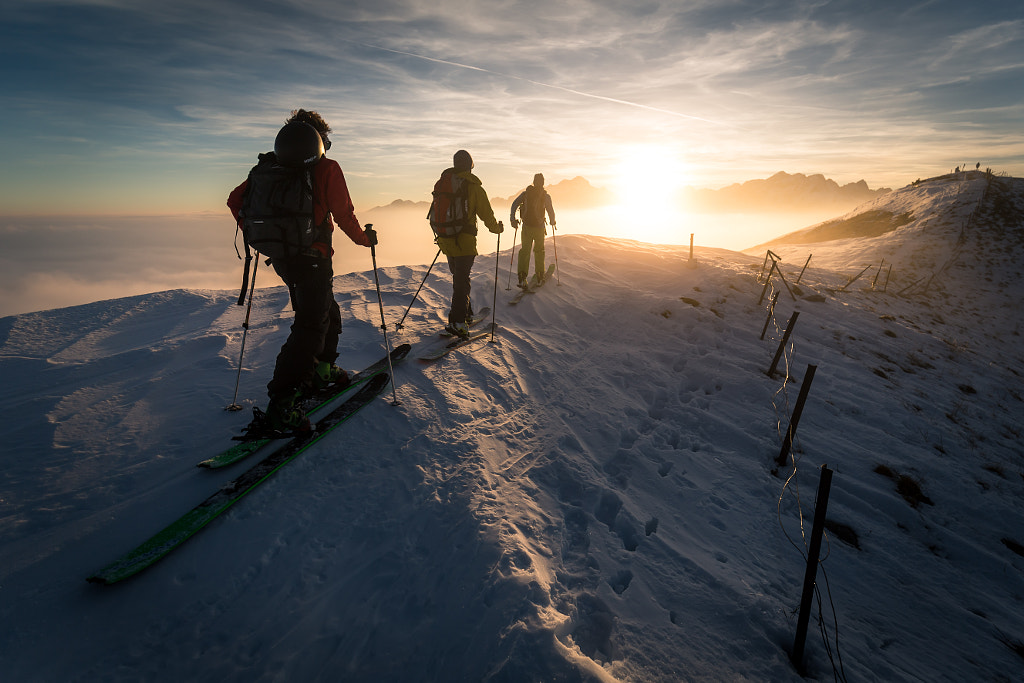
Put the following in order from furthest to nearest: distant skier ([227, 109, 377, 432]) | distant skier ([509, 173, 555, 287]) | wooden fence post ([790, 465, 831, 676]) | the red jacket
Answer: distant skier ([509, 173, 555, 287]), the red jacket, distant skier ([227, 109, 377, 432]), wooden fence post ([790, 465, 831, 676])

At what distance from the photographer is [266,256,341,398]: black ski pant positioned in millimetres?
4066

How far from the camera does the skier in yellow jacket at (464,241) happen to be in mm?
6535

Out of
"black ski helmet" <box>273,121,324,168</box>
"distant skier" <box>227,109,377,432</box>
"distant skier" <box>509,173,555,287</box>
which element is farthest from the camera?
"distant skier" <box>509,173,555,287</box>

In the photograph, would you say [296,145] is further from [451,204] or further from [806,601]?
[806,601]

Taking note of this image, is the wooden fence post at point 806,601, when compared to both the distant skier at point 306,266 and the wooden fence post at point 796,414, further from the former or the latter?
the distant skier at point 306,266

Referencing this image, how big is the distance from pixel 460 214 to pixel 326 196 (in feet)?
9.32

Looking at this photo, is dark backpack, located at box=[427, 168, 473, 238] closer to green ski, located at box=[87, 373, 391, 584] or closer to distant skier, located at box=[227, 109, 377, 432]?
distant skier, located at box=[227, 109, 377, 432]

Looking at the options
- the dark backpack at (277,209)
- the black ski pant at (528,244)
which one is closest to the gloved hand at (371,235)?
the dark backpack at (277,209)

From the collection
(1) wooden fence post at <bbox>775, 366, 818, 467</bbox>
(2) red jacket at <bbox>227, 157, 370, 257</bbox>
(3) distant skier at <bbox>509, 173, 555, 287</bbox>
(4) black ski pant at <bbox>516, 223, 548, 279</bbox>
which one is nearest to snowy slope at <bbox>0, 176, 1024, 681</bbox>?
(1) wooden fence post at <bbox>775, 366, 818, 467</bbox>

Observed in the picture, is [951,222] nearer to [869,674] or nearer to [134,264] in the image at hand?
[869,674]

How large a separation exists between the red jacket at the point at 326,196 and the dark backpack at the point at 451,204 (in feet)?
8.35

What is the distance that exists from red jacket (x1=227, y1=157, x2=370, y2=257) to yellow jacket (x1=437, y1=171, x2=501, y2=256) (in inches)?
102

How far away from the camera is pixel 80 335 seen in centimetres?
591

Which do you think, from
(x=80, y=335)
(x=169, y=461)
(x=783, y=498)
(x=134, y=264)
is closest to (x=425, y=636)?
(x=169, y=461)
